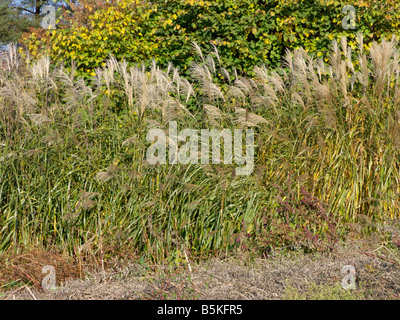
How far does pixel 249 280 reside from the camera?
3477 mm

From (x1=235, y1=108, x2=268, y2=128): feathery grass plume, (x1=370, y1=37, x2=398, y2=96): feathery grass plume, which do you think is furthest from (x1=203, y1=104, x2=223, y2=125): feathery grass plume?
(x1=370, y1=37, x2=398, y2=96): feathery grass plume

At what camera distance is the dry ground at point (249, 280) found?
326cm

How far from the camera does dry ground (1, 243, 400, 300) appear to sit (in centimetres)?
326

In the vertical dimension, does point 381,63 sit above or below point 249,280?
above

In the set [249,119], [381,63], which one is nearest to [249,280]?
[249,119]

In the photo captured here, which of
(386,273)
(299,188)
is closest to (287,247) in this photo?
(299,188)

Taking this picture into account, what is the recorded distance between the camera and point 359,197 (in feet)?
14.9

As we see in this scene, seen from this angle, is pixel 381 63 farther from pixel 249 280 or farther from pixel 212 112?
pixel 249 280

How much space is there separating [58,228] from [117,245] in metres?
0.62

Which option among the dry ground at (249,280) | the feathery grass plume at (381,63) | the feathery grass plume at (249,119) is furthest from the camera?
the feathery grass plume at (381,63)

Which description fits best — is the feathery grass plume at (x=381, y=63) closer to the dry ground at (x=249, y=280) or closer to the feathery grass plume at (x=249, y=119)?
the feathery grass plume at (x=249, y=119)

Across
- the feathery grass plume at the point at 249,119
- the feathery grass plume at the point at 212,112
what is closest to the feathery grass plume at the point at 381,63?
the feathery grass plume at the point at 249,119

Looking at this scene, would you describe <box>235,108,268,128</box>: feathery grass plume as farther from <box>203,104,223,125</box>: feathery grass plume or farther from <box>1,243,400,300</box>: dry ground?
<box>1,243,400,300</box>: dry ground
